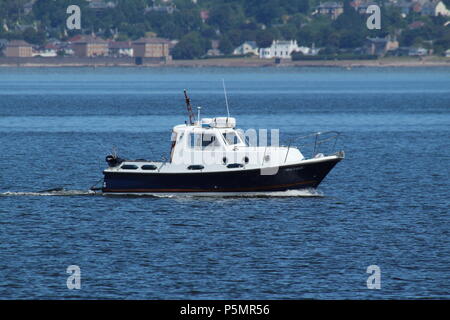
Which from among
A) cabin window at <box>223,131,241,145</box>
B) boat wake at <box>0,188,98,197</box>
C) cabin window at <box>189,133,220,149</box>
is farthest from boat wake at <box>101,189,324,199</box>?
boat wake at <box>0,188,98,197</box>

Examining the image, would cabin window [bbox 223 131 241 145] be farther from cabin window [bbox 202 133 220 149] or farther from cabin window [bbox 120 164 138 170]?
cabin window [bbox 120 164 138 170]

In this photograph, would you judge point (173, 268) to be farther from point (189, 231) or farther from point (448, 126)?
point (448, 126)

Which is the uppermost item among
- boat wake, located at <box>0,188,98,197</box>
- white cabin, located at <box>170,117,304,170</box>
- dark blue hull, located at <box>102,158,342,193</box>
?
white cabin, located at <box>170,117,304,170</box>

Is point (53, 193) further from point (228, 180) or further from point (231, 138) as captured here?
point (231, 138)

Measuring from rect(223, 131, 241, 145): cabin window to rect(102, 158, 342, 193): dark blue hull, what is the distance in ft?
5.71

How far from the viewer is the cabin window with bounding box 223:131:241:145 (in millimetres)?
52875

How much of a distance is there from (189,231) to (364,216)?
9.15 meters

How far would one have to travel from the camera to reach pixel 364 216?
50.7m

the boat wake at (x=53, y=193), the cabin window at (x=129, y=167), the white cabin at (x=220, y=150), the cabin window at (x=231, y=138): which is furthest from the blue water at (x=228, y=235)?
the cabin window at (x=231, y=138)

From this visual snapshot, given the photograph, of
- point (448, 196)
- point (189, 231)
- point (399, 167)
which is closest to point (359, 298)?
point (189, 231)

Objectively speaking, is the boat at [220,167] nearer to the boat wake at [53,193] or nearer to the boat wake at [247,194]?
the boat wake at [247,194]

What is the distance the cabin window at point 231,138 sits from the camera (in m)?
52.9

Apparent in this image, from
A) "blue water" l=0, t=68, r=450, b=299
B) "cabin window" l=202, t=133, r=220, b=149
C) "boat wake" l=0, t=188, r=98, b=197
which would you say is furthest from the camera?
"boat wake" l=0, t=188, r=98, b=197
